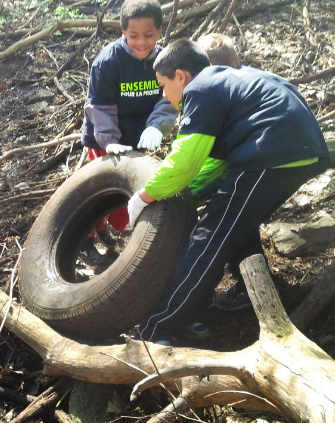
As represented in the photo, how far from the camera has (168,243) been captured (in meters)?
3.09

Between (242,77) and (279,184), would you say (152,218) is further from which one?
(242,77)

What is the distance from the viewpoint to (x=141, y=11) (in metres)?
3.54

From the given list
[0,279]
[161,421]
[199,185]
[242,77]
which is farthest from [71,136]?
[161,421]

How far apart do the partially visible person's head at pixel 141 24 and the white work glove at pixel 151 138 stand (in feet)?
1.73

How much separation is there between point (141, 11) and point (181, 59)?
29.3 inches

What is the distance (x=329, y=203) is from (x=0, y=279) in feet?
8.36

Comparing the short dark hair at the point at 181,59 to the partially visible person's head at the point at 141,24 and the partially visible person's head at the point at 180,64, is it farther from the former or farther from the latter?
the partially visible person's head at the point at 141,24

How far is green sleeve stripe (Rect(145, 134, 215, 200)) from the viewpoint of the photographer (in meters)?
2.86

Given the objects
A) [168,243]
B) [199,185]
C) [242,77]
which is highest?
[242,77]

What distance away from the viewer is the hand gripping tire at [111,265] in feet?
10.1

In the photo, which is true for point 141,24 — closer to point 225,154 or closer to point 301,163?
point 225,154

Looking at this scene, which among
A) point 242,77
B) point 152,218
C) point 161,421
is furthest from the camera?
point 152,218

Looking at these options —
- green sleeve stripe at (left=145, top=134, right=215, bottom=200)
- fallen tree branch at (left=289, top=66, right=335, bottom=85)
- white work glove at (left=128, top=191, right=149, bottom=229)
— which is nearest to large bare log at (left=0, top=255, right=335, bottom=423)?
green sleeve stripe at (left=145, top=134, right=215, bottom=200)

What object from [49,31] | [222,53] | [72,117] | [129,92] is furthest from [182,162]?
[49,31]
